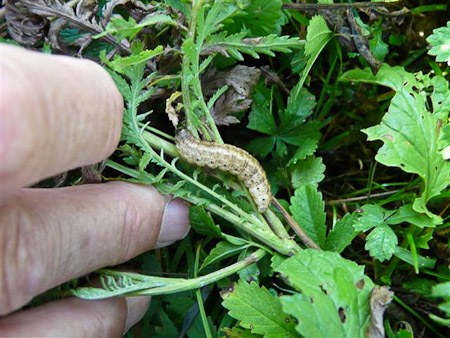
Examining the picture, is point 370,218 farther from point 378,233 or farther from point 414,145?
point 414,145

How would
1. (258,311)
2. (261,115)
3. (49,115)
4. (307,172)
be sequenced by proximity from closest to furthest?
1. (49,115)
2. (258,311)
3. (307,172)
4. (261,115)

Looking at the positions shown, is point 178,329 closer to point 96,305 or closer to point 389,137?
point 96,305

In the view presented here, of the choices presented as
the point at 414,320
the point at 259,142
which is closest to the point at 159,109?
the point at 259,142

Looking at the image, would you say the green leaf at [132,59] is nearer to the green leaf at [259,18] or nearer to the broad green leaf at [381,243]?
the green leaf at [259,18]

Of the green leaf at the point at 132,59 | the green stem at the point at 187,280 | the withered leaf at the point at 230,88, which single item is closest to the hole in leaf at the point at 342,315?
the green stem at the point at 187,280

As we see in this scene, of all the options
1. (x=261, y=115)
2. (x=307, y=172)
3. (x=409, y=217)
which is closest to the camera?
(x=409, y=217)

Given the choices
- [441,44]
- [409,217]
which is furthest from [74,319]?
[441,44]
